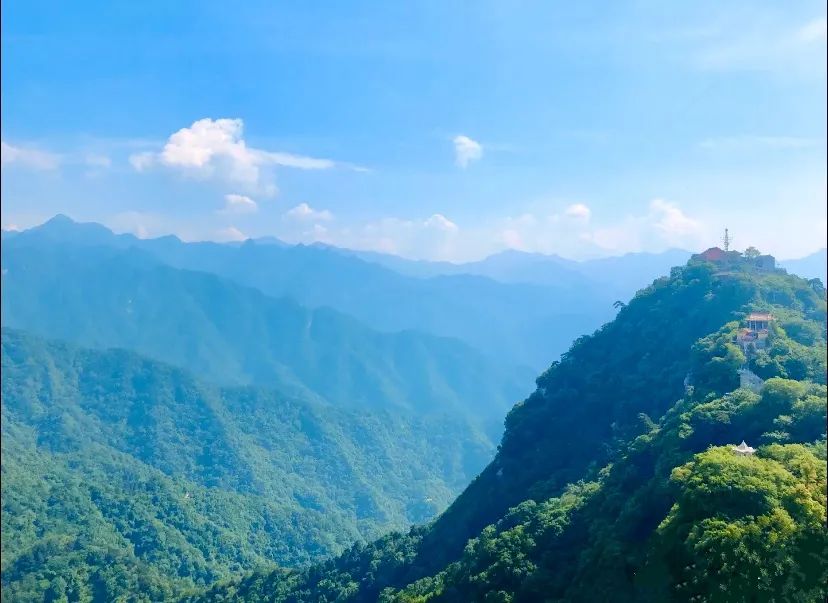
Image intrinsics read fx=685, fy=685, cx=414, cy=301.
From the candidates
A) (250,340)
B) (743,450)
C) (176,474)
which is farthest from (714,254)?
(250,340)

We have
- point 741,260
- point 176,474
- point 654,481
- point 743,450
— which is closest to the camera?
point 743,450

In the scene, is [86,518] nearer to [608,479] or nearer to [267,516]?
[267,516]

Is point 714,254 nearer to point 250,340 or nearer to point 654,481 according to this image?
point 654,481

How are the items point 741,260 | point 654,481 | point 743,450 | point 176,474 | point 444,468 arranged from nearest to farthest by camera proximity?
point 743,450
point 654,481
point 741,260
point 176,474
point 444,468

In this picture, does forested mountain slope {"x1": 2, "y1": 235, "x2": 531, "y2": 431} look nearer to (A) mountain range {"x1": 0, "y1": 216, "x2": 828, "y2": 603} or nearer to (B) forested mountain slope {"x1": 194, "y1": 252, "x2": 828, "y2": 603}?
(A) mountain range {"x1": 0, "y1": 216, "x2": 828, "y2": 603}

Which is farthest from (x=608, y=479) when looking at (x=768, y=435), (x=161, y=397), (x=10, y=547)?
(x=161, y=397)
